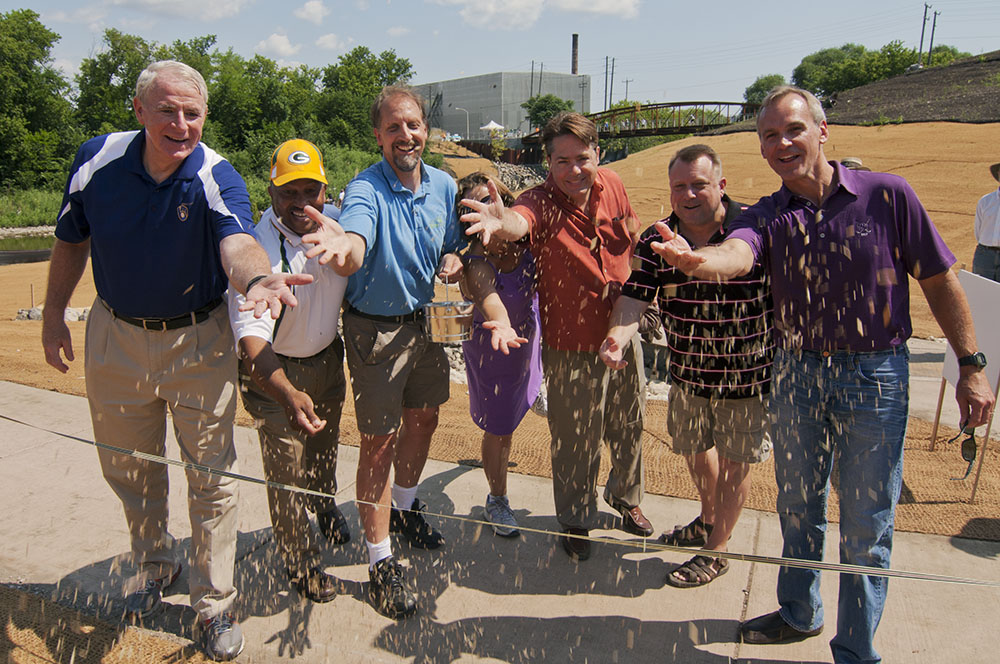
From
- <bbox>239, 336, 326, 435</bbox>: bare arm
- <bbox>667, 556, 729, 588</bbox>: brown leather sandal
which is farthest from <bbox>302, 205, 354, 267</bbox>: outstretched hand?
<bbox>667, 556, 729, 588</bbox>: brown leather sandal

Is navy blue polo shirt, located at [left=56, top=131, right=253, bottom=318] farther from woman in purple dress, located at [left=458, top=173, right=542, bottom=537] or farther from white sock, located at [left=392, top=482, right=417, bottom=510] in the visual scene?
white sock, located at [left=392, top=482, right=417, bottom=510]

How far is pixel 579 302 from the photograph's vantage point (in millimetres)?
3346

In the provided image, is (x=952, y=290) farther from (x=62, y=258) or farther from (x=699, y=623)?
(x=62, y=258)

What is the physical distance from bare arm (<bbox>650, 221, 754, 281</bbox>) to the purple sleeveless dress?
3.61 feet

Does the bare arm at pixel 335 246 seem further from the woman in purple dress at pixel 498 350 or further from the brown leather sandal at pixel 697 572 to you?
the brown leather sandal at pixel 697 572

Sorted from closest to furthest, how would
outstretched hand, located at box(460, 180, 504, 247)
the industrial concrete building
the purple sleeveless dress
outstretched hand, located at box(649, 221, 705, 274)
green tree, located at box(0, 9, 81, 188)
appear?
outstretched hand, located at box(649, 221, 705, 274) → outstretched hand, located at box(460, 180, 504, 247) → the purple sleeveless dress → green tree, located at box(0, 9, 81, 188) → the industrial concrete building

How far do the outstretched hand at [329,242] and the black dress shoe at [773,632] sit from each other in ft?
7.38

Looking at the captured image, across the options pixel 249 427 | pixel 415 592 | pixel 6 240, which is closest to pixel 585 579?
pixel 415 592

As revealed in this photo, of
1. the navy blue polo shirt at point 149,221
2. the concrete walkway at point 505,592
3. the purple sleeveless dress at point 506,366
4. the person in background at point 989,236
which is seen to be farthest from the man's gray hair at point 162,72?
the person in background at point 989,236

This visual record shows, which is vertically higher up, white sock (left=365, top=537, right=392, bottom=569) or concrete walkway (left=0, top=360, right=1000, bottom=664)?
white sock (left=365, top=537, right=392, bottom=569)

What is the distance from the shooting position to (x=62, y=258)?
9.91 feet

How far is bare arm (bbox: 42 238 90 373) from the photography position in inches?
119

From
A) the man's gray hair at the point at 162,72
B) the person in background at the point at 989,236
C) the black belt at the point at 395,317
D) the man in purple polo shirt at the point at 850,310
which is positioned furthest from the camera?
the person in background at the point at 989,236

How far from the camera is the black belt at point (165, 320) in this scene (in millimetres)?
2846
